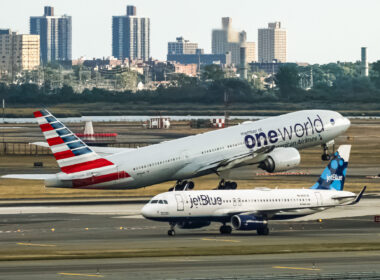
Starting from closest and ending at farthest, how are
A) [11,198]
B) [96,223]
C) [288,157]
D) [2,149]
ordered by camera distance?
[96,223]
[288,157]
[11,198]
[2,149]

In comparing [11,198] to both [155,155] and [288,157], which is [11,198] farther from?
[288,157]

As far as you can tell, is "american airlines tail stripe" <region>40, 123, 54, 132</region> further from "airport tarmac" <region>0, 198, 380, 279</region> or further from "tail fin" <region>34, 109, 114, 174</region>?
"airport tarmac" <region>0, 198, 380, 279</region>

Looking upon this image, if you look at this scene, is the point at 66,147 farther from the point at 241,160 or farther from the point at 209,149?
the point at 241,160

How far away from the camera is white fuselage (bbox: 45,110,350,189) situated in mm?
85831

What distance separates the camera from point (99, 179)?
272ft

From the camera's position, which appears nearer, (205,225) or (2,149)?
(205,225)

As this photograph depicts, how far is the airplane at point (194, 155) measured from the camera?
81.1 m

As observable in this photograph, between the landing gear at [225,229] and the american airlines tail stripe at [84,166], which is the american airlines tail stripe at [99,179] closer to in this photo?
the american airlines tail stripe at [84,166]

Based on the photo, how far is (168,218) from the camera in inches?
2719

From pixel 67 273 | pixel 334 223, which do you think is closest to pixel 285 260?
pixel 67 273

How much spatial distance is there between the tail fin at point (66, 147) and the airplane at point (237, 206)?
11100mm

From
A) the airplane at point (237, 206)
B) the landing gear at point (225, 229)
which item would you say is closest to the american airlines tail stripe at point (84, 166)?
the airplane at point (237, 206)

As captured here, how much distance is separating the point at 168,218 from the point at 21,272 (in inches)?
696

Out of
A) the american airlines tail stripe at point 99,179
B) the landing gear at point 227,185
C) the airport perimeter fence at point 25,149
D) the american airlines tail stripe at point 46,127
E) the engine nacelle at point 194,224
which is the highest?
the american airlines tail stripe at point 46,127
